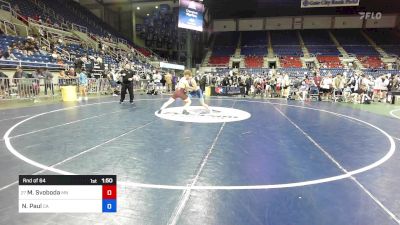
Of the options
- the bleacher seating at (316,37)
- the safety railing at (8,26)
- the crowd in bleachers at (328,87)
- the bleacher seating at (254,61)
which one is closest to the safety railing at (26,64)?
the safety railing at (8,26)

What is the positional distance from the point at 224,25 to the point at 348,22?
65.6 feet

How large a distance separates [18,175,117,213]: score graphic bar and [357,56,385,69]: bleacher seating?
138ft

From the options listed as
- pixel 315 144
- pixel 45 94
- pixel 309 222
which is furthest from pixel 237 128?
pixel 45 94

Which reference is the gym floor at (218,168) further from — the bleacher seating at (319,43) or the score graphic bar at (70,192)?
the bleacher seating at (319,43)

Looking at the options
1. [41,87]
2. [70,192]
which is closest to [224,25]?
[41,87]

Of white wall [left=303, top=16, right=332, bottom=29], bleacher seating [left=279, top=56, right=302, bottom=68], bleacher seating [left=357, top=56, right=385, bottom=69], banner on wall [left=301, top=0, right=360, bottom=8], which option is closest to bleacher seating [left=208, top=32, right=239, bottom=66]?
bleacher seating [left=279, top=56, right=302, bottom=68]

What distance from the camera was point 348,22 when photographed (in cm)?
4456

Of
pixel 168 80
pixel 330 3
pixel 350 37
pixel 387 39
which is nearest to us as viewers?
pixel 168 80

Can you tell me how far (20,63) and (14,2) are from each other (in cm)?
1169

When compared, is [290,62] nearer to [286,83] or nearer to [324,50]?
[324,50]

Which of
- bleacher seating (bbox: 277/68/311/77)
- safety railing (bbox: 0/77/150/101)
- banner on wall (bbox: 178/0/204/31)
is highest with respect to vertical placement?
banner on wall (bbox: 178/0/204/31)

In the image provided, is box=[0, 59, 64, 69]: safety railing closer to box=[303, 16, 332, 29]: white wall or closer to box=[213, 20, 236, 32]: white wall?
box=[213, 20, 236, 32]: white wall

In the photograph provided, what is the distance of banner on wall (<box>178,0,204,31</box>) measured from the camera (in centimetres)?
2678

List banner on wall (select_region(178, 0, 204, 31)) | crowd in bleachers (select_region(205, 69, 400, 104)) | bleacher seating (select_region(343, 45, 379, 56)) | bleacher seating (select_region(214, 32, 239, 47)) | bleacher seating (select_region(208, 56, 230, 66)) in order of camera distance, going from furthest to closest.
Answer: bleacher seating (select_region(214, 32, 239, 47)), bleacher seating (select_region(208, 56, 230, 66)), bleacher seating (select_region(343, 45, 379, 56)), banner on wall (select_region(178, 0, 204, 31)), crowd in bleachers (select_region(205, 69, 400, 104))
